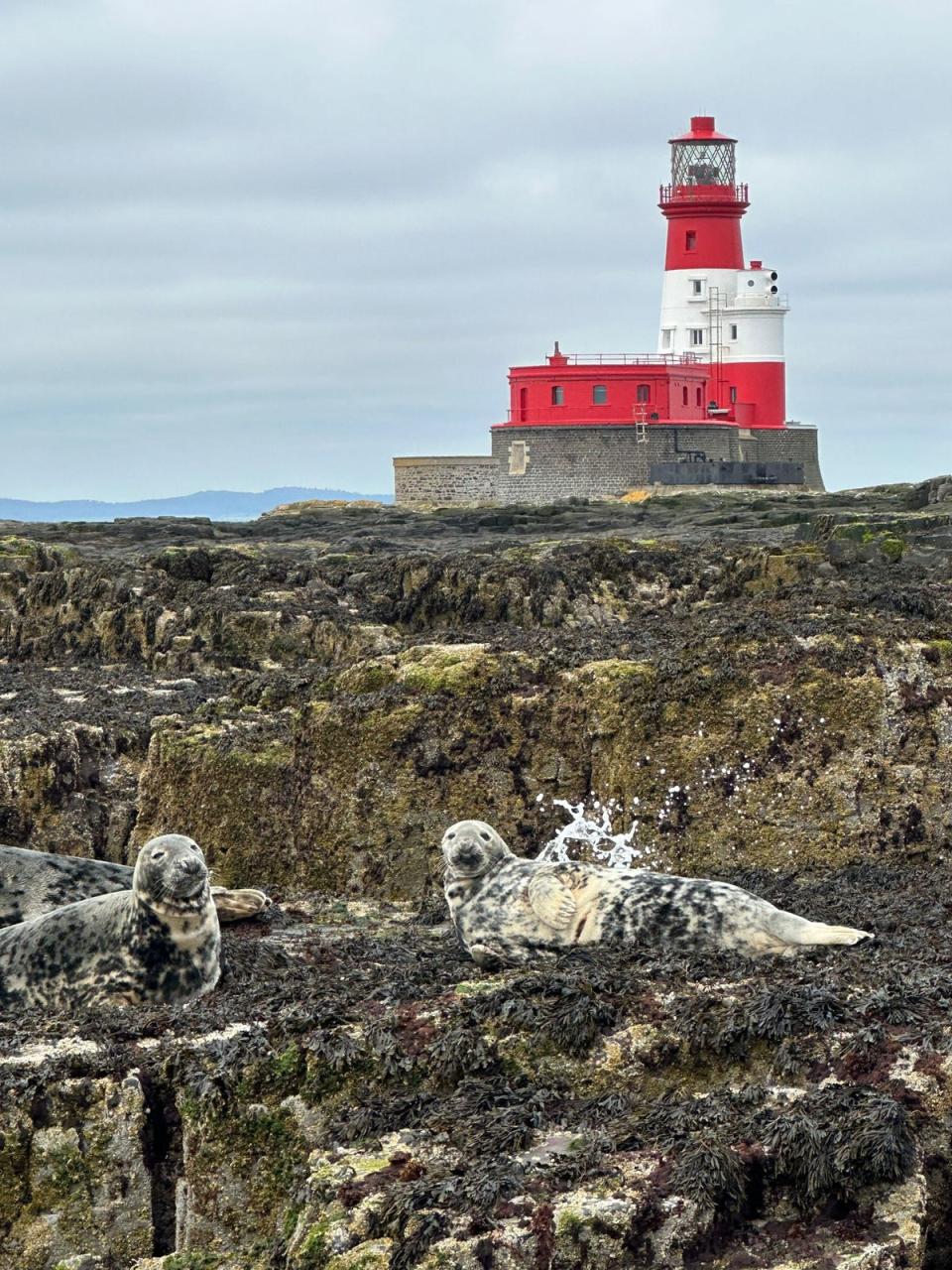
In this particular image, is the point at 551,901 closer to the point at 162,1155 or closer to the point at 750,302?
the point at 162,1155

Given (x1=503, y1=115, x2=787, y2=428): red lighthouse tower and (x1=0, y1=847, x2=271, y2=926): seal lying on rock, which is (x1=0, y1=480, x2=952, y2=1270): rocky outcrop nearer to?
(x1=0, y1=847, x2=271, y2=926): seal lying on rock

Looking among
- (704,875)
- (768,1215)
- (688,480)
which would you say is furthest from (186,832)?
(688,480)

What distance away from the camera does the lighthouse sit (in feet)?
290

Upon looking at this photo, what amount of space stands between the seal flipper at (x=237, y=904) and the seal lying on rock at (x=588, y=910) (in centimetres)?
156

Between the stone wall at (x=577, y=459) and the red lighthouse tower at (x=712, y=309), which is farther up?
the red lighthouse tower at (x=712, y=309)

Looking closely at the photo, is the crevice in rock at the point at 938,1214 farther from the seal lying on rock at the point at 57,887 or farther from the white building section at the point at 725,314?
the white building section at the point at 725,314

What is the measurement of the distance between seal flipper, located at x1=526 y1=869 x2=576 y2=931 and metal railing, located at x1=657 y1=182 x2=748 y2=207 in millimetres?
81506

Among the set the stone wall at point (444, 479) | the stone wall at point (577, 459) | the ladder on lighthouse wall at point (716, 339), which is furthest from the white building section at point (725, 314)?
the stone wall at point (444, 479)

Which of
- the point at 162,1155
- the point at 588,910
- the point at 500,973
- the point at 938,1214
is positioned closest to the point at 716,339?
the point at 588,910

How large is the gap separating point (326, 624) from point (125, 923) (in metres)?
12.4

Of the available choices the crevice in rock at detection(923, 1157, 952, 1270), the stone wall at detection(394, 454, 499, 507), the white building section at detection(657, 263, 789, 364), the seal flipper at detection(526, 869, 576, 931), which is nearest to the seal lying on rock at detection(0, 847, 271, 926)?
the seal flipper at detection(526, 869, 576, 931)

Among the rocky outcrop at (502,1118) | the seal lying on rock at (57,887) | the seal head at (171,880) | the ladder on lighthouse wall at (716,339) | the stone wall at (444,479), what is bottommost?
the rocky outcrop at (502,1118)

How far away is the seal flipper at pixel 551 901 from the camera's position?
9.45m

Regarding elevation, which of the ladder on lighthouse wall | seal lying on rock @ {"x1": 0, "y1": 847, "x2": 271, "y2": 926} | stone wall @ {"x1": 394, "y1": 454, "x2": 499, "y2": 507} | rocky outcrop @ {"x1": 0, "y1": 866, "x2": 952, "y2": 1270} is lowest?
rocky outcrop @ {"x1": 0, "y1": 866, "x2": 952, "y2": 1270}
